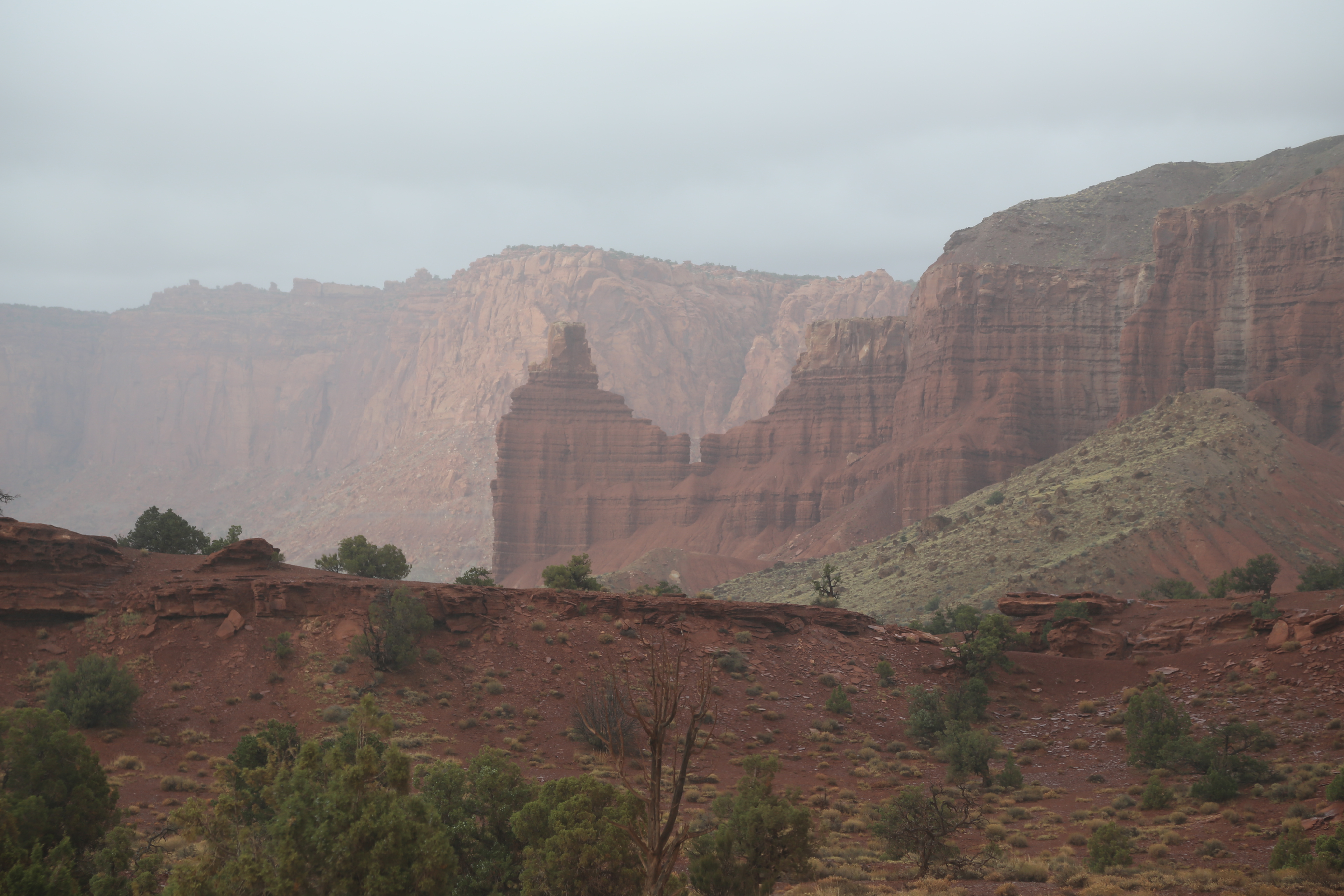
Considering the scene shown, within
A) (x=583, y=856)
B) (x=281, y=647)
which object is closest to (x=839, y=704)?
(x=281, y=647)

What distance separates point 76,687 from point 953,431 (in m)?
87.8

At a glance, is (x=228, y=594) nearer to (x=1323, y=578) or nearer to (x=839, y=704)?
(x=839, y=704)

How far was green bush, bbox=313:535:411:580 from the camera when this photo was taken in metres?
48.3

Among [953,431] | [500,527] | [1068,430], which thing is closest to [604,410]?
[500,527]

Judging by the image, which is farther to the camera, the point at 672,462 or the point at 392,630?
the point at 672,462

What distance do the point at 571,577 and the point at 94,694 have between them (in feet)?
71.1

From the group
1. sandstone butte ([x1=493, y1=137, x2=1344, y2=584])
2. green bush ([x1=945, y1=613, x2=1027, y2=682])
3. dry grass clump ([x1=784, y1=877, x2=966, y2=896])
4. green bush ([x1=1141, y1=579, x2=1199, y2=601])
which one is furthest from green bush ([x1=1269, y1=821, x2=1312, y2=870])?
sandstone butte ([x1=493, y1=137, x2=1344, y2=584])

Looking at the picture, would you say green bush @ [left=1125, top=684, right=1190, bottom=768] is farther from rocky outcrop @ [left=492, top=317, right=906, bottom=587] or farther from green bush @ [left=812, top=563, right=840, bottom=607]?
rocky outcrop @ [left=492, top=317, right=906, bottom=587]

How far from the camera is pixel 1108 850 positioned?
2239 centimetres

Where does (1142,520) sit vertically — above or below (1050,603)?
above

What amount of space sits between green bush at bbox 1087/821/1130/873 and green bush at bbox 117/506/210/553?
115ft

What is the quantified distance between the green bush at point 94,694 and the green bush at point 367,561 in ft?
57.1

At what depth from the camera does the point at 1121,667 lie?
40.8 m

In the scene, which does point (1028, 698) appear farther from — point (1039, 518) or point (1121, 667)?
point (1039, 518)
